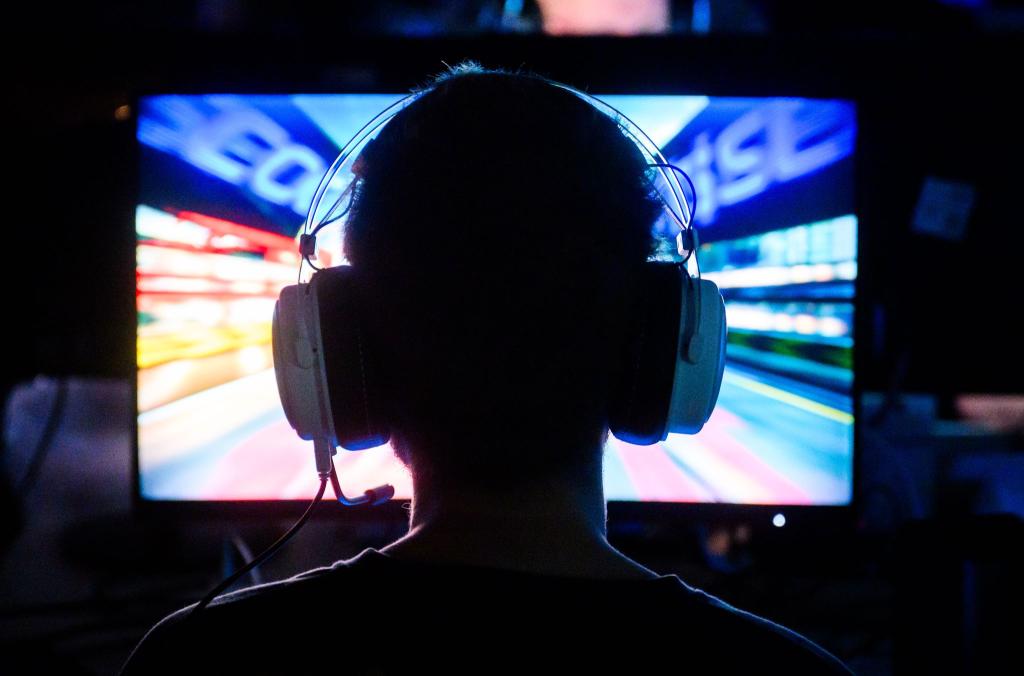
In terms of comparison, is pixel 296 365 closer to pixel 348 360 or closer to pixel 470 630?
pixel 348 360

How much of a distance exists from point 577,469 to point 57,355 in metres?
0.99

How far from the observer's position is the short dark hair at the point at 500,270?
19.2 inches

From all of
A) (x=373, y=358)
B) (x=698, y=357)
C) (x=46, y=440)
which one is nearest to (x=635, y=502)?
(x=698, y=357)

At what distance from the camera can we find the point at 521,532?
1.64 ft

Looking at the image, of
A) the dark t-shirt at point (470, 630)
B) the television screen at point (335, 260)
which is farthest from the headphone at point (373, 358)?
the television screen at point (335, 260)

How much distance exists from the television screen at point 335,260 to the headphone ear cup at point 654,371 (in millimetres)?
291

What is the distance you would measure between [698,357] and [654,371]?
0.05m

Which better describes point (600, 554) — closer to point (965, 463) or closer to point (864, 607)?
point (864, 607)

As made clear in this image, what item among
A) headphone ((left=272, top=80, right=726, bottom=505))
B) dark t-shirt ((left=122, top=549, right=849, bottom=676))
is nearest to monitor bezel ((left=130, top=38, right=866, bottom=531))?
headphone ((left=272, top=80, right=726, bottom=505))

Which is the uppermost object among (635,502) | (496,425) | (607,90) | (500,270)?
(607,90)

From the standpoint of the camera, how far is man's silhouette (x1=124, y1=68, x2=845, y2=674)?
44cm

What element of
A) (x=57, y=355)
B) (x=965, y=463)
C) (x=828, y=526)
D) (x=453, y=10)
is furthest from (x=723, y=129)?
(x=453, y=10)

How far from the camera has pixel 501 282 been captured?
488 mm

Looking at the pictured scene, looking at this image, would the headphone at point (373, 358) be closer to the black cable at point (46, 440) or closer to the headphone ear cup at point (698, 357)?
the headphone ear cup at point (698, 357)
